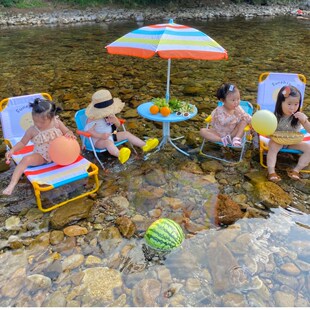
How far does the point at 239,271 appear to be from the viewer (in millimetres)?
3316

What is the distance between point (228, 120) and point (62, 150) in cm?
248

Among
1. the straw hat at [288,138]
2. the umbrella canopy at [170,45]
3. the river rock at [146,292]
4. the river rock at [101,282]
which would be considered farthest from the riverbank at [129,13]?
the river rock at [146,292]

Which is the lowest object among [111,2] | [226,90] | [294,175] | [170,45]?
[294,175]

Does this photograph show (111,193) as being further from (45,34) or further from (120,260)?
(45,34)

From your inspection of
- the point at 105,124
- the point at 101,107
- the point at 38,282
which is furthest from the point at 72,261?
the point at 101,107

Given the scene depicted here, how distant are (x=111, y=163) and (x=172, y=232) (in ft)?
6.65

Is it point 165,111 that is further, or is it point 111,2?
point 111,2

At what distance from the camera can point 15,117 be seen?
5199 millimetres

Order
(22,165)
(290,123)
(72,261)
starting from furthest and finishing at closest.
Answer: (290,123), (22,165), (72,261)

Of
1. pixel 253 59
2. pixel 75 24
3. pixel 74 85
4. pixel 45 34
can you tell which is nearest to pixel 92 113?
pixel 74 85

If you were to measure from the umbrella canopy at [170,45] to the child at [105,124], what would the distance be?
75cm

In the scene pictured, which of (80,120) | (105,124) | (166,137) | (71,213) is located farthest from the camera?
(166,137)

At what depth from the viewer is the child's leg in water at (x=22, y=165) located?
4227 mm

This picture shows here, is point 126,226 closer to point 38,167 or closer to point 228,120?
point 38,167
